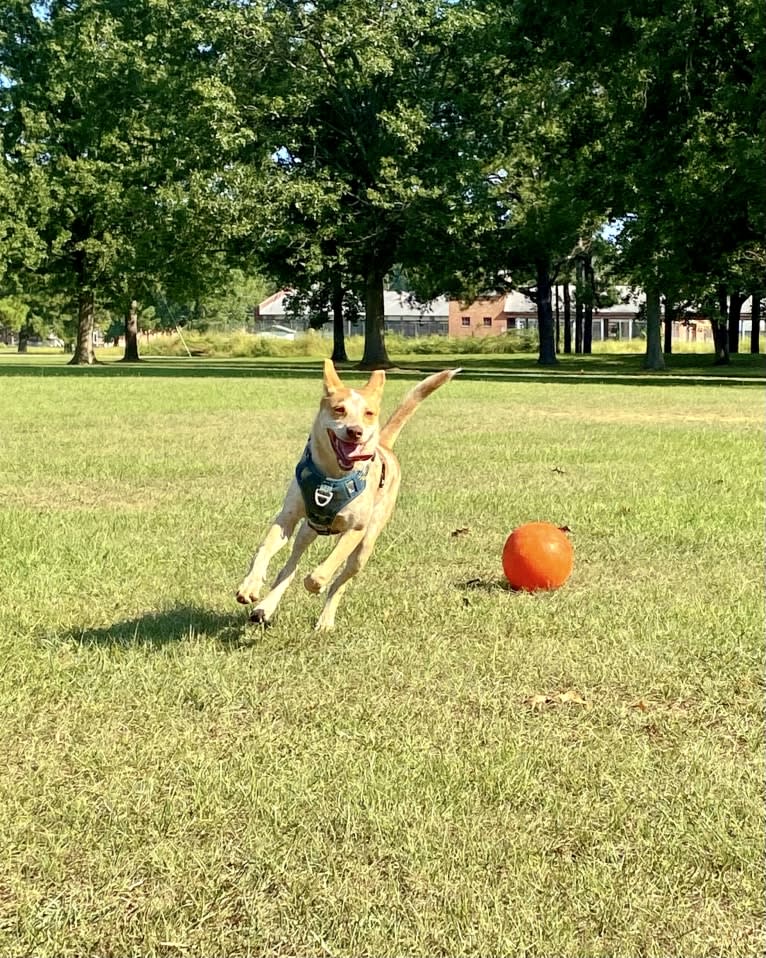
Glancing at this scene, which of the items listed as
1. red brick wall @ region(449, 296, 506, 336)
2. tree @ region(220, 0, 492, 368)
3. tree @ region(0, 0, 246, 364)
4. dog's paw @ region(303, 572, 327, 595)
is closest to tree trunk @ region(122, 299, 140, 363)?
tree @ region(0, 0, 246, 364)

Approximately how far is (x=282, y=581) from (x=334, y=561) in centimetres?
30

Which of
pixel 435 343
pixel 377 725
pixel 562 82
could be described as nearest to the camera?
pixel 377 725

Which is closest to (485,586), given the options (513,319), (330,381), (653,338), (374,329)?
(330,381)

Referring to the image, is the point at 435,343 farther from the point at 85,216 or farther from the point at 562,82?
the point at 562,82

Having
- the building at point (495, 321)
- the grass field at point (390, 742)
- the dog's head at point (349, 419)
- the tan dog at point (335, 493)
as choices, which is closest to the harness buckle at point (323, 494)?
the tan dog at point (335, 493)

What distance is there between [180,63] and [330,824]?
38888 millimetres

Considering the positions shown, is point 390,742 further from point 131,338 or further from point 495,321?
point 495,321

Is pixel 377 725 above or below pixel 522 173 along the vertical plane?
below

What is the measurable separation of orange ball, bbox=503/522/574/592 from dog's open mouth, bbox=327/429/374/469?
1.47m

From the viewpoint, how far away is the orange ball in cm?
512

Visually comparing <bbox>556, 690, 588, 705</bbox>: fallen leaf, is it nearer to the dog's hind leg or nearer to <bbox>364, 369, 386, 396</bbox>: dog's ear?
the dog's hind leg

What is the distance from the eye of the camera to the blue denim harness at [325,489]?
4023 millimetres

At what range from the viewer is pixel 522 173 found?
134 ft

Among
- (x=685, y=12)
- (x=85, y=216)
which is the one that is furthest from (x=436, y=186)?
(x=85, y=216)
